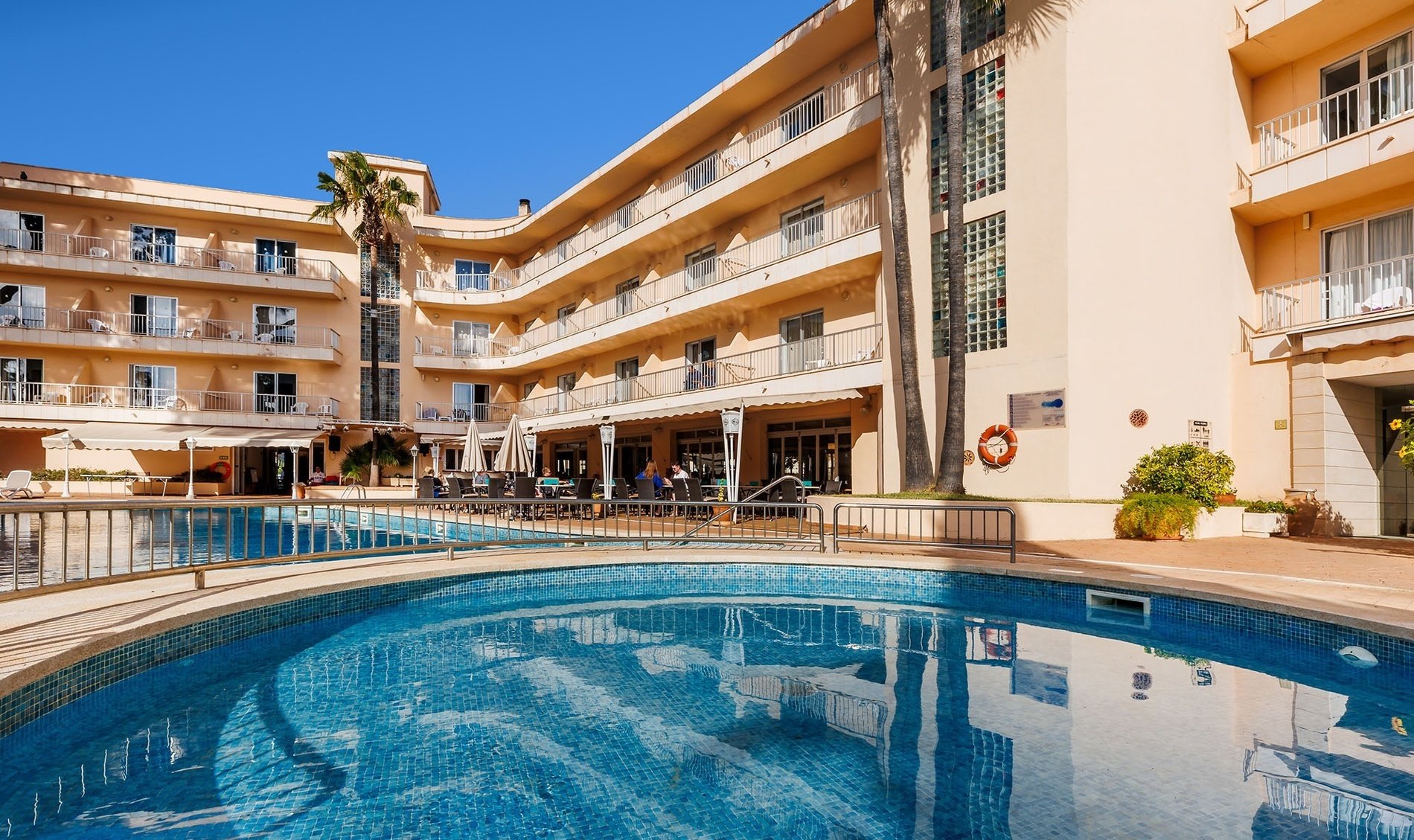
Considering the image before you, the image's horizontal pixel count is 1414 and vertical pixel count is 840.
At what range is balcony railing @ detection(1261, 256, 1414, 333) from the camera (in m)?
13.0

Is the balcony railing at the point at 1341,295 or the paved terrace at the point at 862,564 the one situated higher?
the balcony railing at the point at 1341,295

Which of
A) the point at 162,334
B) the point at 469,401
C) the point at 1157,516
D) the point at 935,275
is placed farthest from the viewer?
the point at 469,401

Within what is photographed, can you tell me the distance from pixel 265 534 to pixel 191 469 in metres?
15.0

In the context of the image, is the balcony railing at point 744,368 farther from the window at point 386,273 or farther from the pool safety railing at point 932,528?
the window at point 386,273

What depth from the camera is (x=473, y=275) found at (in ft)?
114

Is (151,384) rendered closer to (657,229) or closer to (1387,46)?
(657,229)

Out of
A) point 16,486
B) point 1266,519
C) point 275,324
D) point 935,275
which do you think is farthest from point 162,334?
point 1266,519

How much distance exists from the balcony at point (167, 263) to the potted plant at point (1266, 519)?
3314 centimetres

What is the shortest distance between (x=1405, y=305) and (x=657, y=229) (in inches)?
738

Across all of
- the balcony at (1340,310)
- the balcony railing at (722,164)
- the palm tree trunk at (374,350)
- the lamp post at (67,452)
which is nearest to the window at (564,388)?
the balcony railing at (722,164)

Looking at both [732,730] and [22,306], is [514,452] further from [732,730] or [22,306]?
[22,306]

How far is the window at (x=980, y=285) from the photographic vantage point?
15.0 meters

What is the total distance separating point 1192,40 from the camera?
49.0 feet

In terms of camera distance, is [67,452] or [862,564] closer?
[862,564]
